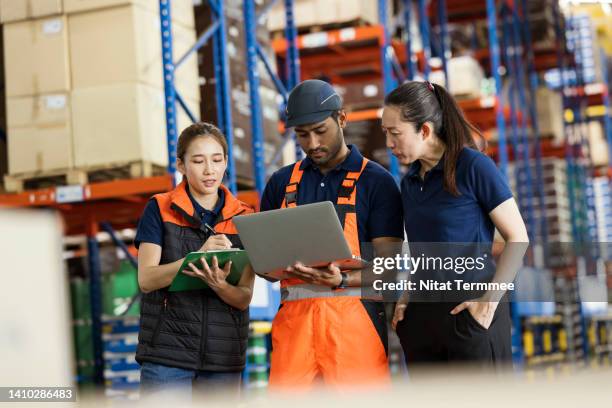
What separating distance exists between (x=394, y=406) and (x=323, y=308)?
1.99 m

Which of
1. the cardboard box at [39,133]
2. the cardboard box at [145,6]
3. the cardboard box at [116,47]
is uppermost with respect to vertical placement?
the cardboard box at [145,6]

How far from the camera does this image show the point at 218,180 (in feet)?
9.94

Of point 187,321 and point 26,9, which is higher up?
point 26,9

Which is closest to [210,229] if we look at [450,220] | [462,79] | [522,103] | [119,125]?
[450,220]

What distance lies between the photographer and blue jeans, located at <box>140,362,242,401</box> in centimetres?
287

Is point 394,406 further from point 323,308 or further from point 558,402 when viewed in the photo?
point 323,308

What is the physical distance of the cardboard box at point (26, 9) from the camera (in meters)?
5.65

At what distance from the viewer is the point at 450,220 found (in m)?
2.68

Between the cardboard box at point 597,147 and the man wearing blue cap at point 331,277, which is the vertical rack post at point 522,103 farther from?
the man wearing blue cap at point 331,277

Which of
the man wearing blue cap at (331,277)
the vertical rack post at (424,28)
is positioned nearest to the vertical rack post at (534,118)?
the vertical rack post at (424,28)

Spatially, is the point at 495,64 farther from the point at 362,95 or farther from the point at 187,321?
the point at 187,321

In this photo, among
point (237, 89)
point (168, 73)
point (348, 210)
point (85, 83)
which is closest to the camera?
point (348, 210)

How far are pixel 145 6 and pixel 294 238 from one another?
3.35m

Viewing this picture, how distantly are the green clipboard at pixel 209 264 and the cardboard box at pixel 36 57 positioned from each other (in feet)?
10.2
